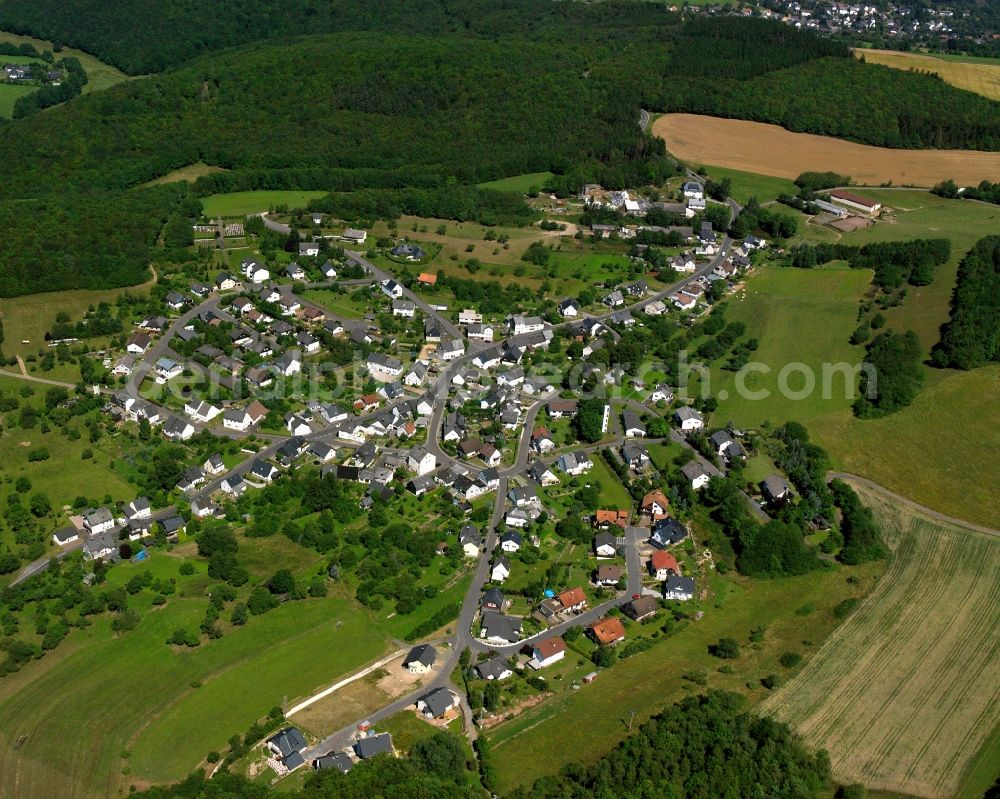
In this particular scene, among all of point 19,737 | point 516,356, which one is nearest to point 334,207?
point 516,356

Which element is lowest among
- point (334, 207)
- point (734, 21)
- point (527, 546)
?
point (527, 546)

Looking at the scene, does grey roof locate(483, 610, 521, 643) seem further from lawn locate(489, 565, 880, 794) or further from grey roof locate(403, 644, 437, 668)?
lawn locate(489, 565, 880, 794)

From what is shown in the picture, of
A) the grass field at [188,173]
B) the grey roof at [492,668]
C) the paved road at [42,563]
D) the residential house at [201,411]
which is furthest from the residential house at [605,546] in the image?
the grass field at [188,173]

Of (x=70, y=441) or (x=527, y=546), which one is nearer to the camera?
(x=527, y=546)

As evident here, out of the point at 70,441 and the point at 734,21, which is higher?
the point at 734,21

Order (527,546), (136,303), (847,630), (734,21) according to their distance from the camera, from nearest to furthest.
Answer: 1. (847,630)
2. (527,546)
3. (136,303)
4. (734,21)

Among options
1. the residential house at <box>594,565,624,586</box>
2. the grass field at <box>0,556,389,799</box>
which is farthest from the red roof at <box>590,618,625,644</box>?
the grass field at <box>0,556,389,799</box>

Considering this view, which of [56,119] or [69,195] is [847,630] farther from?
[56,119]
